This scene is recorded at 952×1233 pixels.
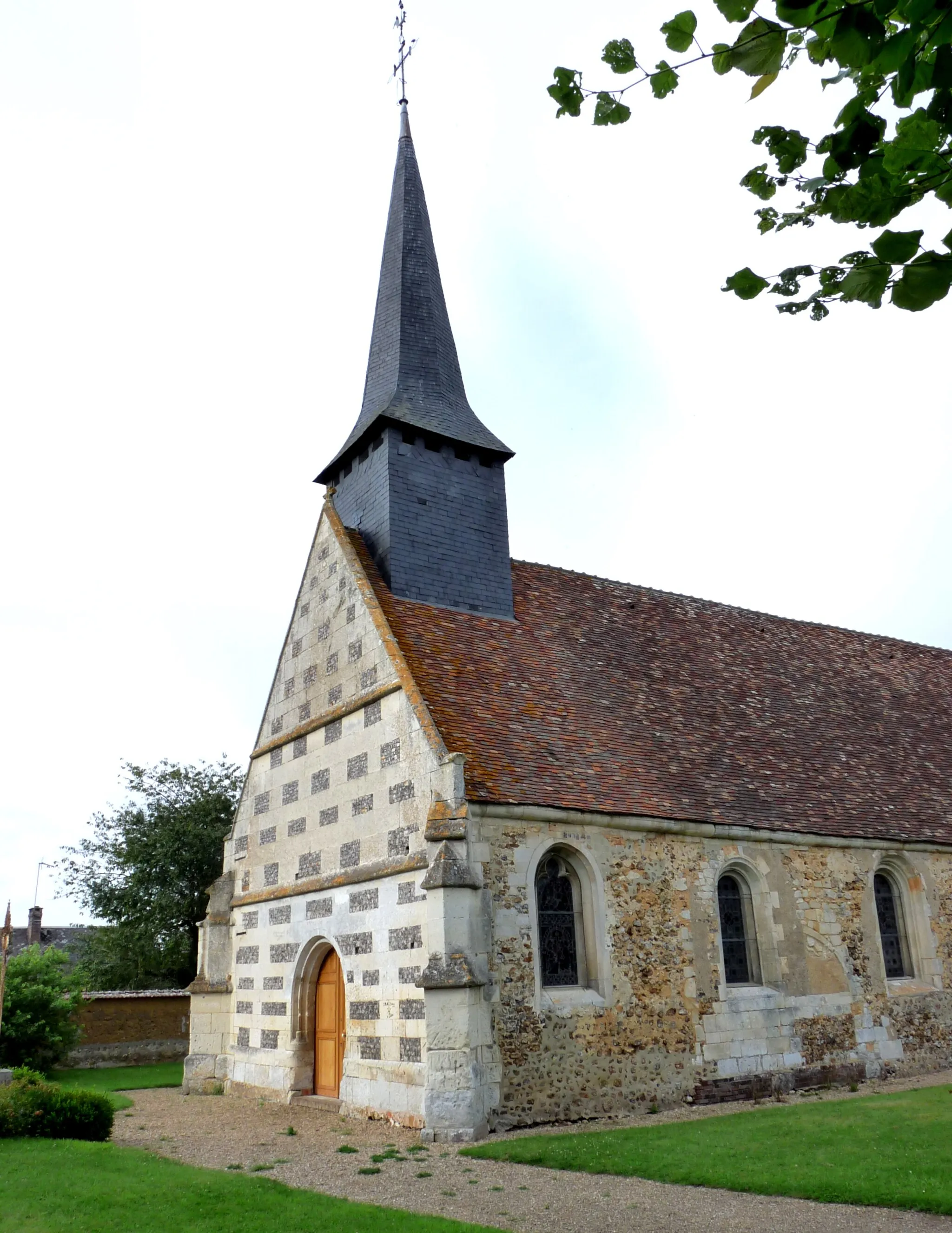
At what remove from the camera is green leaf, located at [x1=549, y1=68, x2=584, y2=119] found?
3617 mm

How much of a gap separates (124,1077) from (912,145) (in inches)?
764

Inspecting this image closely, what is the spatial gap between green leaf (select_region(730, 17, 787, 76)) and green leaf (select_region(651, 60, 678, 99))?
0.27 meters

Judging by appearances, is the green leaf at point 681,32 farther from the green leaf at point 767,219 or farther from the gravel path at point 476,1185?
the gravel path at point 476,1185

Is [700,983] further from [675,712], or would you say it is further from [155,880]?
[155,880]

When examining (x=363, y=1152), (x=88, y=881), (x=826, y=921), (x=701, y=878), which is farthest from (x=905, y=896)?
(x=88, y=881)

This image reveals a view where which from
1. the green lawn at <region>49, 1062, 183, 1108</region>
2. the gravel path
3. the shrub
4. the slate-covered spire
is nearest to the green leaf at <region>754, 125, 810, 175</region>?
the gravel path

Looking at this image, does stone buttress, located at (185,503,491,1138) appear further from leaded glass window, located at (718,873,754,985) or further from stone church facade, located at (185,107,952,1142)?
leaded glass window, located at (718,873,754,985)

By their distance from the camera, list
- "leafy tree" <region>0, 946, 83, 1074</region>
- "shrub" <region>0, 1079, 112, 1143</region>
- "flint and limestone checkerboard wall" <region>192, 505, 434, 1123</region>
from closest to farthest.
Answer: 1. "shrub" <region>0, 1079, 112, 1143</region>
2. "flint and limestone checkerboard wall" <region>192, 505, 434, 1123</region>
3. "leafy tree" <region>0, 946, 83, 1074</region>

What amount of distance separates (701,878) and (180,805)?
16790 mm

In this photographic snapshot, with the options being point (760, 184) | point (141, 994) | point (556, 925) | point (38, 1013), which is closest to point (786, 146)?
point (760, 184)

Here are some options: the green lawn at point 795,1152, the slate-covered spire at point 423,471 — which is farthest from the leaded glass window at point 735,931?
the slate-covered spire at point 423,471

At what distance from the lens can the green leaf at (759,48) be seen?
3254 millimetres

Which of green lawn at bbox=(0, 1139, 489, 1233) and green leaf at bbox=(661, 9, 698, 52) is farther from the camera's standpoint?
green lawn at bbox=(0, 1139, 489, 1233)

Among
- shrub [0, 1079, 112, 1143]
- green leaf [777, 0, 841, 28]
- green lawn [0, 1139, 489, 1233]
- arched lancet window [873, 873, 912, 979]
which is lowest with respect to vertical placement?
green lawn [0, 1139, 489, 1233]
